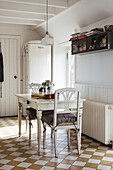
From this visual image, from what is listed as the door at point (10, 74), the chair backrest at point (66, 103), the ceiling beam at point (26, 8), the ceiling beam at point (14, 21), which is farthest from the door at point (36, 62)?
the chair backrest at point (66, 103)

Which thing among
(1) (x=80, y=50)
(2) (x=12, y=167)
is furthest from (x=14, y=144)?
(1) (x=80, y=50)

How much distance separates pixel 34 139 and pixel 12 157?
0.97m

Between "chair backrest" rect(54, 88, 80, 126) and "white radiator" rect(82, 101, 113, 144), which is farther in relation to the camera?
"white radiator" rect(82, 101, 113, 144)

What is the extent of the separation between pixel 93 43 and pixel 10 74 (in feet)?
10.9

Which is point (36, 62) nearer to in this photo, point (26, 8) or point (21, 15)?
point (21, 15)

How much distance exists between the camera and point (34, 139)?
4531 mm

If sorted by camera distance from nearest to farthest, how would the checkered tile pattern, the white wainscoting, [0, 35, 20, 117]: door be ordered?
the checkered tile pattern < the white wainscoting < [0, 35, 20, 117]: door

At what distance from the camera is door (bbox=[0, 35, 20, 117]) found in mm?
6898

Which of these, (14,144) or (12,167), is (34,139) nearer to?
(14,144)

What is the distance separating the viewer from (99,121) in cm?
418

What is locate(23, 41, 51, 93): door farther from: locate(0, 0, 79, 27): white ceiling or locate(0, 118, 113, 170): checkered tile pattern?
locate(0, 118, 113, 170): checkered tile pattern

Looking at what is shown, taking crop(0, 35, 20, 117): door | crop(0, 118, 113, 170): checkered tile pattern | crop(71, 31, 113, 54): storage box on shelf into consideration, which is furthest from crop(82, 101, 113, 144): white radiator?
crop(0, 35, 20, 117): door

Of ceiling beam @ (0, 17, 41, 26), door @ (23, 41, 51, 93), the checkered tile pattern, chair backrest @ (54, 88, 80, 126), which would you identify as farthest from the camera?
door @ (23, 41, 51, 93)

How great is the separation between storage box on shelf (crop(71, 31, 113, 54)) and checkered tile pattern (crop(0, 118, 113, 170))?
163 cm
